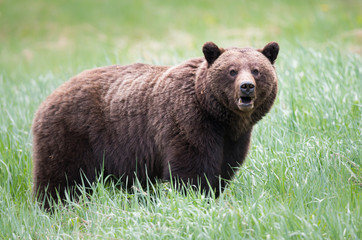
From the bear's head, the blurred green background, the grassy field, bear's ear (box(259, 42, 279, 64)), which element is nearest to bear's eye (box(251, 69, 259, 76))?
the bear's head

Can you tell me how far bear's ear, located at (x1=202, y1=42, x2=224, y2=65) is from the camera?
183 inches

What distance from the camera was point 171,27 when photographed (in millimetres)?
20016

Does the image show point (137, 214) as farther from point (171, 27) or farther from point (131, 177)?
point (171, 27)

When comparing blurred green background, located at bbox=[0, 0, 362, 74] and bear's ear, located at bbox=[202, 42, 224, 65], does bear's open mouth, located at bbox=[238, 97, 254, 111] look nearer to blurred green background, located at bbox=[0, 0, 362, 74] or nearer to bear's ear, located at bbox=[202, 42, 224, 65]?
bear's ear, located at bbox=[202, 42, 224, 65]

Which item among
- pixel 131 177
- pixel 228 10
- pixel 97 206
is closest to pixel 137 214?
pixel 97 206

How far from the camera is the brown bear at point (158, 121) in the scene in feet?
14.8

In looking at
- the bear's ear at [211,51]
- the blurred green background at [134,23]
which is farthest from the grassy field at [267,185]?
the blurred green background at [134,23]

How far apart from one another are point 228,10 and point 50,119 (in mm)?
17248

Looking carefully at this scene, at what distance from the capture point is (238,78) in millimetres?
4402

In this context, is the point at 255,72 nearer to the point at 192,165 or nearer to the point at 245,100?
the point at 245,100

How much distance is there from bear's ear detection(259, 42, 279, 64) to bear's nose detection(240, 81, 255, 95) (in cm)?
63

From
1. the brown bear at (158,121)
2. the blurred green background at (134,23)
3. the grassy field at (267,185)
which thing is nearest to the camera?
the grassy field at (267,185)

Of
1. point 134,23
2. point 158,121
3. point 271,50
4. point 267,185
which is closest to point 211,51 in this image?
point 271,50

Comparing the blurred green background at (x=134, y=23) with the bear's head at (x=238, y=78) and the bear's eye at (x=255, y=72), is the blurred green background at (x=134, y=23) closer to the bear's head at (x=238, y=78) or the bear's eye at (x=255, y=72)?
the bear's head at (x=238, y=78)
